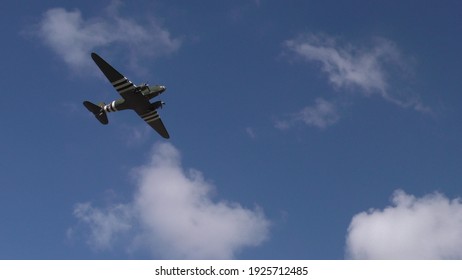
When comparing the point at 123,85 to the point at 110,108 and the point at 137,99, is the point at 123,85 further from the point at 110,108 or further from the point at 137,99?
the point at 110,108

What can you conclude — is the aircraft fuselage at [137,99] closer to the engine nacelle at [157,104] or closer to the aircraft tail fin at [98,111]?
the engine nacelle at [157,104]

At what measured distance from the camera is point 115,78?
73312 millimetres

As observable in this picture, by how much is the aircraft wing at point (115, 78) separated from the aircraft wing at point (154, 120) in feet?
14.7

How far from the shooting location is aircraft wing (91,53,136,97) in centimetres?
7300

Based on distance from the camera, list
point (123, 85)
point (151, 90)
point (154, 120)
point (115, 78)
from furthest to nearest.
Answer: point (154, 120) → point (123, 85) → point (115, 78) → point (151, 90)

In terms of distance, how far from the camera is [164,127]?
273 ft

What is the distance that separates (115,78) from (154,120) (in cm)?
980

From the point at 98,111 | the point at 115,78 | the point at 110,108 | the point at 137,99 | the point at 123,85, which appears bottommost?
the point at 137,99

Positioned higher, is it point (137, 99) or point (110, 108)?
point (110, 108)

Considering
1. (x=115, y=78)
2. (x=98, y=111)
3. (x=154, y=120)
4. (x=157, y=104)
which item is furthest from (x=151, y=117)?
(x=98, y=111)
